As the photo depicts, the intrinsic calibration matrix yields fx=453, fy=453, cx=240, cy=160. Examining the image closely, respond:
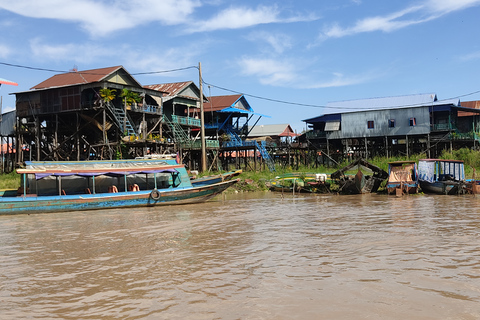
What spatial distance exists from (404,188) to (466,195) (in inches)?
111

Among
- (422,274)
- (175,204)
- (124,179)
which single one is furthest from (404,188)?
(422,274)

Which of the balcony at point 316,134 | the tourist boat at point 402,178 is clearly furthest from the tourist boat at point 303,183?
the balcony at point 316,134

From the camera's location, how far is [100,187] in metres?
19.5

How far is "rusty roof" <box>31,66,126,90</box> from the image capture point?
30.3 metres

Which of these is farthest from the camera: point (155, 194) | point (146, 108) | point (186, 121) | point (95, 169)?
point (186, 121)

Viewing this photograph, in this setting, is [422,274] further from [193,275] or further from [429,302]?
[193,275]

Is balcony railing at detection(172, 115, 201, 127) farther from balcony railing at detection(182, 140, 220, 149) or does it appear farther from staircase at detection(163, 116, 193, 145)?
balcony railing at detection(182, 140, 220, 149)

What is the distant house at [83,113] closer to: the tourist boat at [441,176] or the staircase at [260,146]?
the staircase at [260,146]

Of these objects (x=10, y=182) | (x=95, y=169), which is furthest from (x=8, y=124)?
(x=95, y=169)

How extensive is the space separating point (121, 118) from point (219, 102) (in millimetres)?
14695

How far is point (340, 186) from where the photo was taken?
25.0 m

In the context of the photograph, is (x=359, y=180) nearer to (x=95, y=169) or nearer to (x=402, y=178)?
(x=402, y=178)

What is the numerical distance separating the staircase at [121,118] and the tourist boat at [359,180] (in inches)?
554

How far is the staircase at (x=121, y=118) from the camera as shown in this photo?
30.0m
